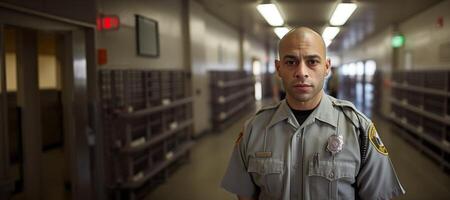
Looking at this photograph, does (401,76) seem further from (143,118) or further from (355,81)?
(355,81)

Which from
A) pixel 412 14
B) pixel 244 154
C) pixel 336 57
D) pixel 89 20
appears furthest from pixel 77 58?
pixel 336 57

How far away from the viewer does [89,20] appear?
377 cm

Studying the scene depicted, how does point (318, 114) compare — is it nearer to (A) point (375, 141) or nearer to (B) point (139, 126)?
(A) point (375, 141)

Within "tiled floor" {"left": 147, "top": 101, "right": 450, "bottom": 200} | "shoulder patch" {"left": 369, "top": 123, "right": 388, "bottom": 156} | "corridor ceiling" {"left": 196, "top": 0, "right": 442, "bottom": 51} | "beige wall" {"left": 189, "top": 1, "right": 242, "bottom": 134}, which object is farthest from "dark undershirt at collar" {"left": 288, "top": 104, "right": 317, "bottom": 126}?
"beige wall" {"left": 189, "top": 1, "right": 242, "bottom": 134}

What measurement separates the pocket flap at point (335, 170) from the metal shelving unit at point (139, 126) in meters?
2.95

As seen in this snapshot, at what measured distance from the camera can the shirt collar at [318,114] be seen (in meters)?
1.56

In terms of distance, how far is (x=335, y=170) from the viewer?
1.50 metres

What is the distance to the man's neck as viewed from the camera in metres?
1.57

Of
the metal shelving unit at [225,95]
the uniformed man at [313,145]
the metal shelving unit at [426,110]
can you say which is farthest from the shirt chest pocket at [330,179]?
the metal shelving unit at [225,95]

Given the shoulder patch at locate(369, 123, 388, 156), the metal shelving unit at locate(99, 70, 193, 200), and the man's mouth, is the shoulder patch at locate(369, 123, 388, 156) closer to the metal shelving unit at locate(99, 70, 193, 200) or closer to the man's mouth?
the man's mouth

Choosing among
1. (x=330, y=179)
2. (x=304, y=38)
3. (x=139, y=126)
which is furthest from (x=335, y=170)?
(x=139, y=126)

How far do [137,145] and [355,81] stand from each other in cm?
1603

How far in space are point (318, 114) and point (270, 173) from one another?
0.30 meters

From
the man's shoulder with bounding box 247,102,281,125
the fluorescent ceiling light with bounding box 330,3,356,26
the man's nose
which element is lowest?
the man's shoulder with bounding box 247,102,281,125
